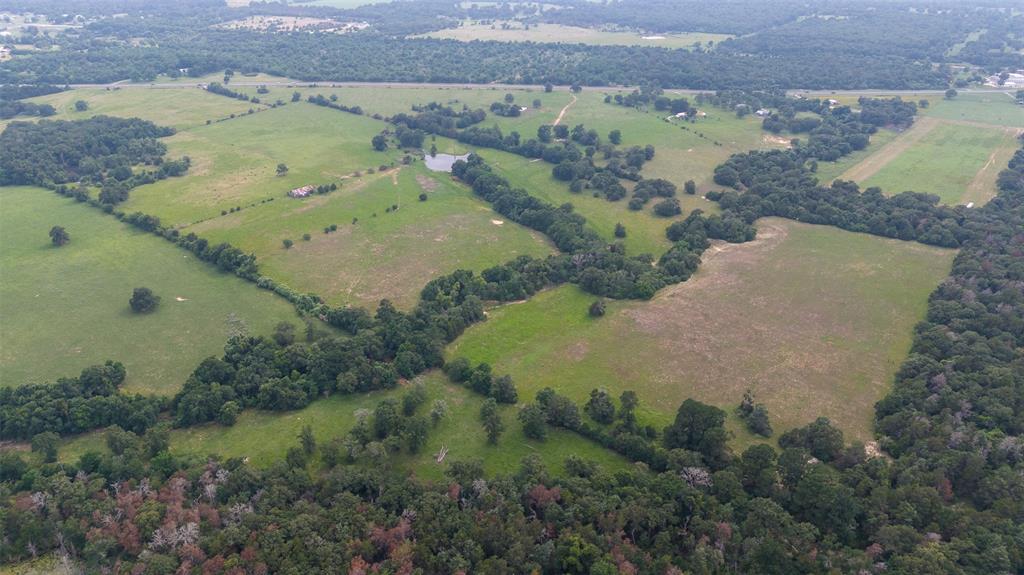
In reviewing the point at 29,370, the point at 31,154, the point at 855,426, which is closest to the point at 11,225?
the point at 31,154

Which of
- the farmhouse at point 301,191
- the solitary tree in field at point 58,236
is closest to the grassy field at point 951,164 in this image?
the farmhouse at point 301,191

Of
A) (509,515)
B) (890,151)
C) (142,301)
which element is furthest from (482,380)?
(890,151)

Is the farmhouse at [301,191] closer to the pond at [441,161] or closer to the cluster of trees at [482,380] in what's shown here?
the pond at [441,161]

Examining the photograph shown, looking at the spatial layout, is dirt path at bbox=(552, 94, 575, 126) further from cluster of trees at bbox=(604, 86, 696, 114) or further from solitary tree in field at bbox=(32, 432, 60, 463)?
solitary tree in field at bbox=(32, 432, 60, 463)

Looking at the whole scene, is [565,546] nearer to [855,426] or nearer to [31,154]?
[855,426]

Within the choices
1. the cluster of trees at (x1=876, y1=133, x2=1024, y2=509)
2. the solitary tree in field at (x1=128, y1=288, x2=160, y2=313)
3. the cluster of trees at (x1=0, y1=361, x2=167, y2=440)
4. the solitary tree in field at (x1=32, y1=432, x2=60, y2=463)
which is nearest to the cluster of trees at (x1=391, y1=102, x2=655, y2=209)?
the cluster of trees at (x1=876, y1=133, x2=1024, y2=509)
